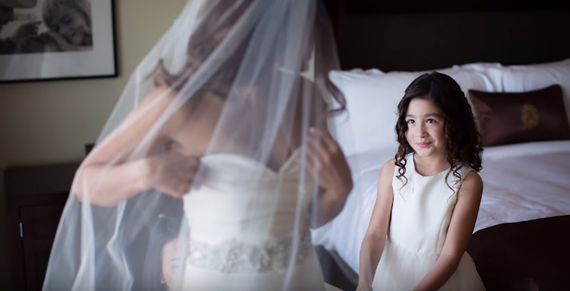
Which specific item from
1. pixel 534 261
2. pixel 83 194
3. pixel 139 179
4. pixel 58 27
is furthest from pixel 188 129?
pixel 58 27

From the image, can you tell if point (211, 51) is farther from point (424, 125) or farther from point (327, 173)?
point (424, 125)

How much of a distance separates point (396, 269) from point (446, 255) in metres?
0.14

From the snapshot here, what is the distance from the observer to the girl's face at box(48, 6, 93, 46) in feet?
8.70

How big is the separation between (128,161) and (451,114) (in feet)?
2.23

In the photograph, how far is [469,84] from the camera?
291 centimetres

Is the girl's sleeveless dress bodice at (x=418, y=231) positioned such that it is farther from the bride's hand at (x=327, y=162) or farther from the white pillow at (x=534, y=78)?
the white pillow at (x=534, y=78)

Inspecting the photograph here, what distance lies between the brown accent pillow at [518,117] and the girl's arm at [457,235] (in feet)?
4.66

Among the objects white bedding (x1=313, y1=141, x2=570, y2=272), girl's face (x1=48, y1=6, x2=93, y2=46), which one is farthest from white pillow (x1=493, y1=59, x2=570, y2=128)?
girl's face (x1=48, y1=6, x2=93, y2=46)

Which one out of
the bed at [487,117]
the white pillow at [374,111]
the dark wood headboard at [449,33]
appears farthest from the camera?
the dark wood headboard at [449,33]

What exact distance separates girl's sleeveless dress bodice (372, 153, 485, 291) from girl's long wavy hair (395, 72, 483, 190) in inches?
2.7

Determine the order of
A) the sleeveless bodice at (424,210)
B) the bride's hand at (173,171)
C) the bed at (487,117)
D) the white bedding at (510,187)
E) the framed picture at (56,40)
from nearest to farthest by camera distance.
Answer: the bride's hand at (173,171) < the sleeveless bodice at (424,210) < the bed at (487,117) < the white bedding at (510,187) < the framed picture at (56,40)

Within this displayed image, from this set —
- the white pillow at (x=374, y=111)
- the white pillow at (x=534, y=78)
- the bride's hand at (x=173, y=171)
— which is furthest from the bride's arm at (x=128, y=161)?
the white pillow at (x=534, y=78)

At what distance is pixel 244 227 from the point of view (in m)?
1.20

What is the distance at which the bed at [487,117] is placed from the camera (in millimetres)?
1659
